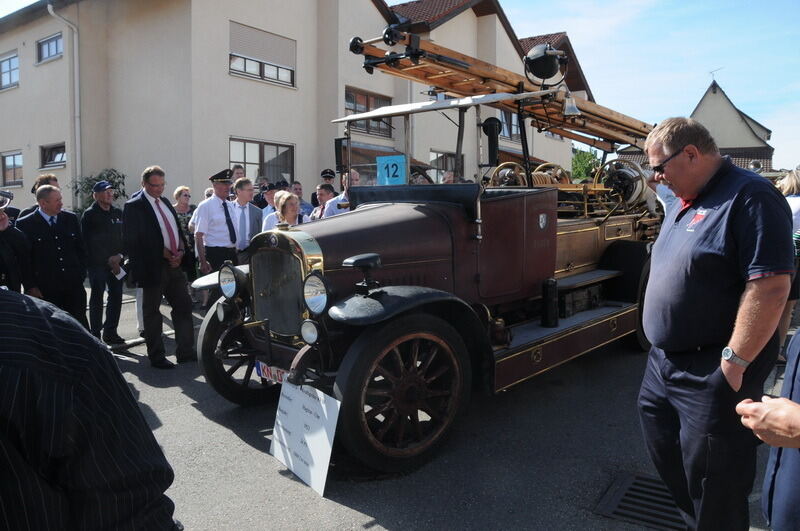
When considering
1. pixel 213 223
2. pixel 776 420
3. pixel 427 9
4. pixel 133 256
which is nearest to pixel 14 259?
pixel 133 256

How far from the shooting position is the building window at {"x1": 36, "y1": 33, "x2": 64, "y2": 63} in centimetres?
1453

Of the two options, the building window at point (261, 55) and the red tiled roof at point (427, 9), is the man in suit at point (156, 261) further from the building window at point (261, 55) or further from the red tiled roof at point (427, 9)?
the red tiled roof at point (427, 9)

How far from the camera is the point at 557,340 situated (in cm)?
444

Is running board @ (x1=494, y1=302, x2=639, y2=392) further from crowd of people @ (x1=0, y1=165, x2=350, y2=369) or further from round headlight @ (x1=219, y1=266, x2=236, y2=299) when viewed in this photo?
crowd of people @ (x1=0, y1=165, x2=350, y2=369)

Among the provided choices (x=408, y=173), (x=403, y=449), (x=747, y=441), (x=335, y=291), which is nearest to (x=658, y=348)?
(x=747, y=441)

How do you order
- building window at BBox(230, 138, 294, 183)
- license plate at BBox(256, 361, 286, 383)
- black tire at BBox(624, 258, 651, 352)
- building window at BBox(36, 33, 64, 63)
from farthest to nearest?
building window at BBox(36, 33, 64, 63)
building window at BBox(230, 138, 294, 183)
black tire at BBox(624, 258, 651, 352)
license plate at BBox(256, 361, 286, 383)

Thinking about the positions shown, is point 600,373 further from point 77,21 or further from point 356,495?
point 77,21

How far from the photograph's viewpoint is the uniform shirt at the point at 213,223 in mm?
6418

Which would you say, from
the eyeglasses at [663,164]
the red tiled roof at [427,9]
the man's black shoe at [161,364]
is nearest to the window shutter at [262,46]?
the red tiled roof at [427,9]

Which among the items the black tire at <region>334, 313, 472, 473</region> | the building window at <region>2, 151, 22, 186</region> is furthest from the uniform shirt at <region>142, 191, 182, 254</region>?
the building window at <region>2, 151, 22, 186</region>

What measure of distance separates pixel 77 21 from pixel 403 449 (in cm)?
1490

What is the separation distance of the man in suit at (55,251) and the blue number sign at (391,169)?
10.4 feet

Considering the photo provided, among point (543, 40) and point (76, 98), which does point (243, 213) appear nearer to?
point (76, 98)

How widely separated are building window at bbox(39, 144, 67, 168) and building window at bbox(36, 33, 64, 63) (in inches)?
88.1
